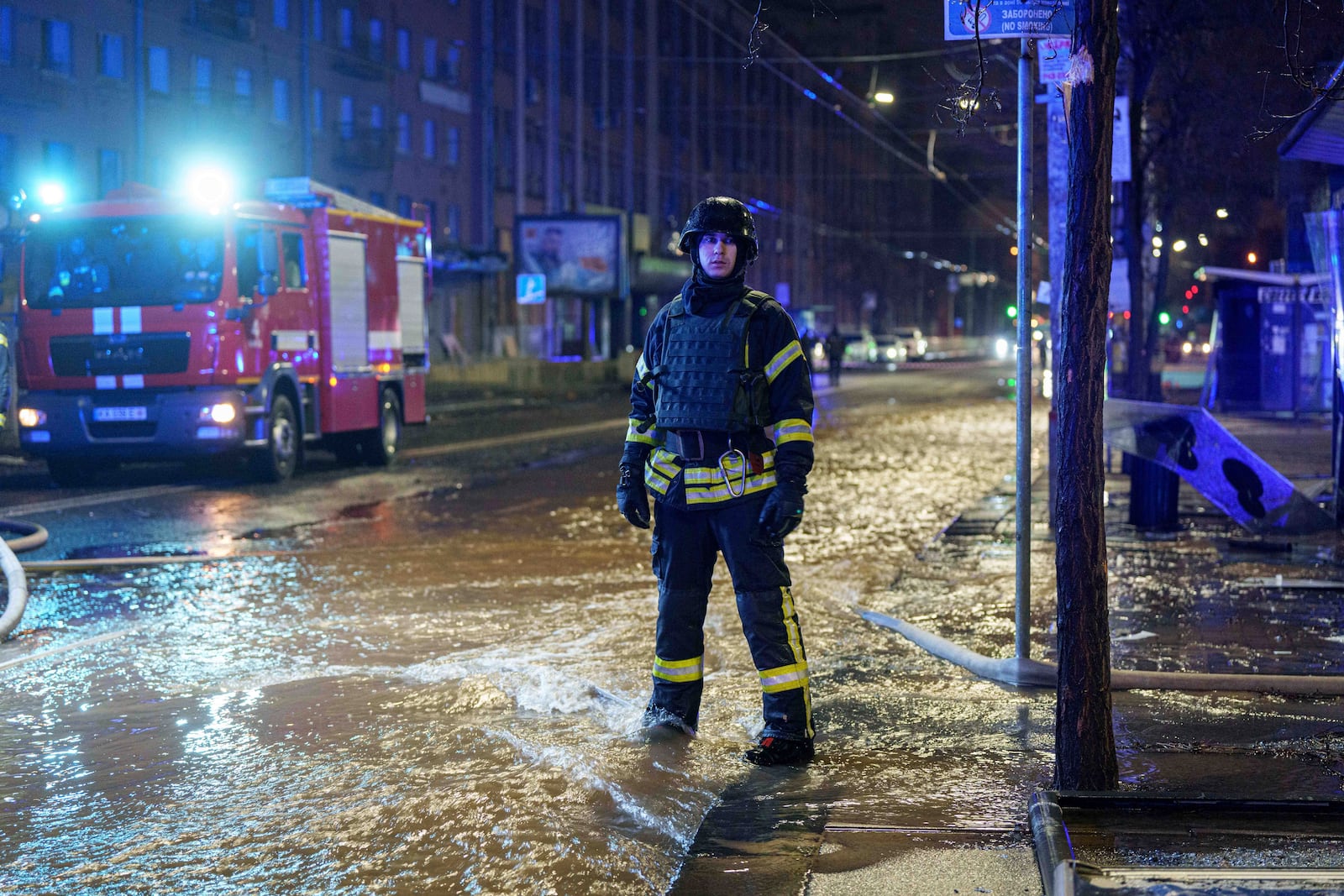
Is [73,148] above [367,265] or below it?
above

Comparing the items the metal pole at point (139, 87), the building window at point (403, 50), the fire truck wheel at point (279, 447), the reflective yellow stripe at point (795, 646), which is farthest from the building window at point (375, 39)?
the reflective yellow stripe at point (795, 646)

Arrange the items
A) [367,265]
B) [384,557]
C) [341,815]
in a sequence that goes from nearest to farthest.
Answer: [341,815] → [384,557] → [367,265]

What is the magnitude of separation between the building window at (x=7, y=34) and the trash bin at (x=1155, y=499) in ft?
96.5

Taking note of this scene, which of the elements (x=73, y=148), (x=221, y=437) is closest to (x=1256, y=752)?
(x=221, y=437)

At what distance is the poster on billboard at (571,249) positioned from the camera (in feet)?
157

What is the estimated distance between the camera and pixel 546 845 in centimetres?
429

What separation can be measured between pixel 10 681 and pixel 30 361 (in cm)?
1021

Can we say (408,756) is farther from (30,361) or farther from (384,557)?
(30,361)

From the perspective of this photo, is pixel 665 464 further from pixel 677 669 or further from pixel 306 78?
pixel 306 78

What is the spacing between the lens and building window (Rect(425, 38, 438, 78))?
49.8 m

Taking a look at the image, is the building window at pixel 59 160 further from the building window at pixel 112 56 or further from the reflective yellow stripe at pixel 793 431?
the reflective yellow stripe at pixel 793 431

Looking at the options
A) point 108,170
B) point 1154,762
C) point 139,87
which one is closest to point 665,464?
point 1154,762

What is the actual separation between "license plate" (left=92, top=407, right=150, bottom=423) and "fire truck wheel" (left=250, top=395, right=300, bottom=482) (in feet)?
4.01

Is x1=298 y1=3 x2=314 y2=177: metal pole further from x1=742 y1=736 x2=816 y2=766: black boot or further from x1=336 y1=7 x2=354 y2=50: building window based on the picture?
x1=742 y1=736 x2=816 y2=766: black boot
